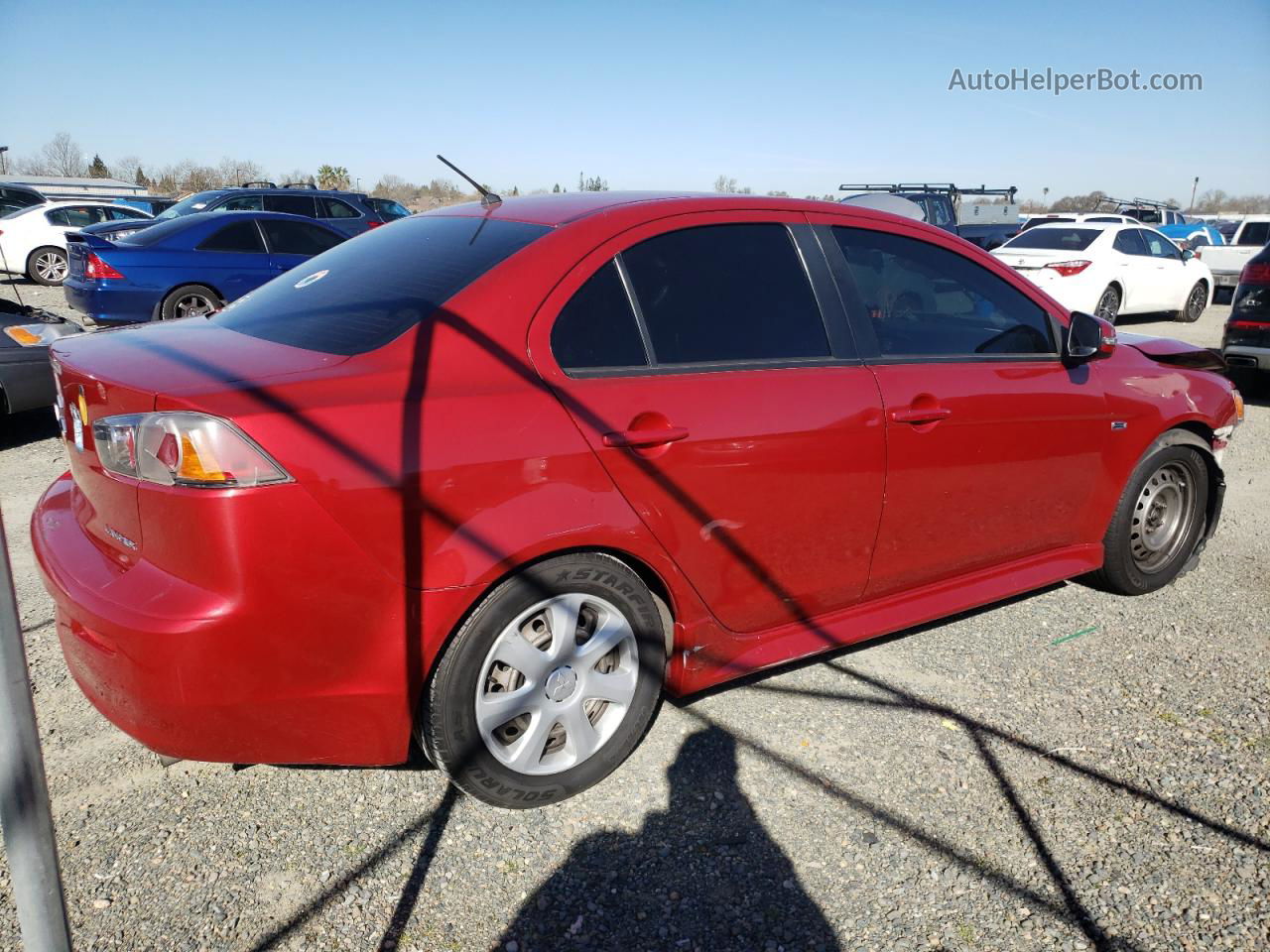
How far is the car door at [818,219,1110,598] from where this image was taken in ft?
10.8

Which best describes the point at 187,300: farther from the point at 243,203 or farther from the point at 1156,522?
the point at 1156,522

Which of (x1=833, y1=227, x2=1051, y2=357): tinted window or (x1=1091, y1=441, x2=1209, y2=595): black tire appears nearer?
(x1=833, y1=227, x2=1051, y2=357): tinted window

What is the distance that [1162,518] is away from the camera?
14.3ft

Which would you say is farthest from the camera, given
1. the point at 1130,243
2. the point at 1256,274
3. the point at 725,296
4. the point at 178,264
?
the point at 1130,243

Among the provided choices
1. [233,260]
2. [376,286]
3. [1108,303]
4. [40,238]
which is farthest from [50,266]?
[1108,303]

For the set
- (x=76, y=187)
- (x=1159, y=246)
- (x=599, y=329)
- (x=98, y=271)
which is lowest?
(x=98, y=271)

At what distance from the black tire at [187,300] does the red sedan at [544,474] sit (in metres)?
7.38

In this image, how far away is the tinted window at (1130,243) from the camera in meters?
13.5

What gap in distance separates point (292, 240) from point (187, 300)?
4.68 ft

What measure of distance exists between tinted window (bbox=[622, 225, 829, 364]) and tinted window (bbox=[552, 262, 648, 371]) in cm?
7

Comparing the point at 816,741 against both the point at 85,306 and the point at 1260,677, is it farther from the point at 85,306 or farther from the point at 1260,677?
the point at 85,306

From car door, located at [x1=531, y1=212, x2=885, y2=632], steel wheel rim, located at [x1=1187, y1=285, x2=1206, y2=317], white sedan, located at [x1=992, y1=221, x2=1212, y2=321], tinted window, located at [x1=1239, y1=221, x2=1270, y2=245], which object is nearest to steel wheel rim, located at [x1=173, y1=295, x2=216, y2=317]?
car door, located at [x1=531, y1=212, x2=885, y2=632]

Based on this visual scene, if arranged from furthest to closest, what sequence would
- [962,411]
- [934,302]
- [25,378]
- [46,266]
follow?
[46,266]
[25,378]
[934,302]
[962,411]

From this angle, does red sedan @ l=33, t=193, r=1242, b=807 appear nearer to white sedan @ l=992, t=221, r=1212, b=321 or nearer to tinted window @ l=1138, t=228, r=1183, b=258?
white sedan @ l=992, t=221, r=1212, b=321
